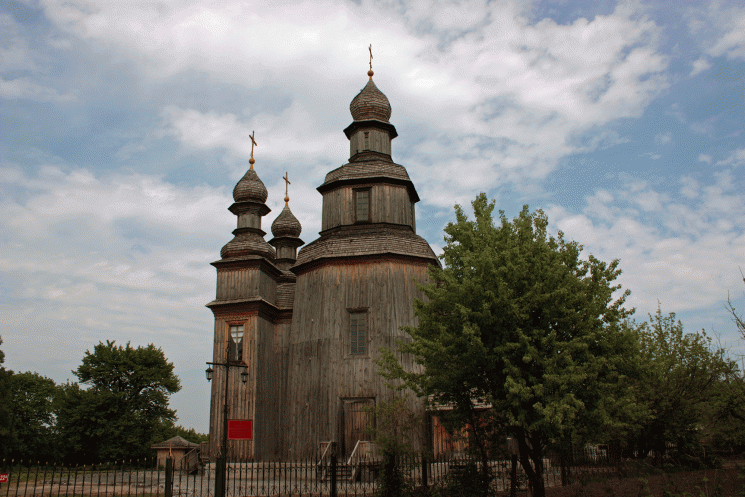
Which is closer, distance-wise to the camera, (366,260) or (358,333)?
(358,333)

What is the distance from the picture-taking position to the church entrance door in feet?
68.8

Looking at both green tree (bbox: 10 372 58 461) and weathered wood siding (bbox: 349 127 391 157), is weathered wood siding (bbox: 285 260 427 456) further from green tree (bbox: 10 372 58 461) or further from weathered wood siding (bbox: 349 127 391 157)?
green tree (bbox: 10 372 58 461)

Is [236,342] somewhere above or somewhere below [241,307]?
below

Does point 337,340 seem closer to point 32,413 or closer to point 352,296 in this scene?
point 352,296

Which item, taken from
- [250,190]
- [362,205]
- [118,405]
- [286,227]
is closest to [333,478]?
[362,205]

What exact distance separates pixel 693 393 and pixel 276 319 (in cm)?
1726

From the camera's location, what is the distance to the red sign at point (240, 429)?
891 inches

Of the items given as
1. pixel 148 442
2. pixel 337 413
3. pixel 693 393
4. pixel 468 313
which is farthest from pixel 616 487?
pixel 148 442

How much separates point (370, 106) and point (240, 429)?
16.3 metres

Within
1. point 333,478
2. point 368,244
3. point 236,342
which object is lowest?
point 333,478

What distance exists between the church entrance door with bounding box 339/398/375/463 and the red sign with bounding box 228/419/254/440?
4.36 metres

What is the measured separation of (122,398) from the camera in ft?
134

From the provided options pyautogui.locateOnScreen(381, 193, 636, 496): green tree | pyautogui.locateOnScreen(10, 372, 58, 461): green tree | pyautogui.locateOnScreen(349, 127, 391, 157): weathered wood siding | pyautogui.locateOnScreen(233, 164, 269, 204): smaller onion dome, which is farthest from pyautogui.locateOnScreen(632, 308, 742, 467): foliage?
pyautogui.locateOnScreen(10, 372, 58, 461): green tree

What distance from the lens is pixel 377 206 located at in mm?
25031
